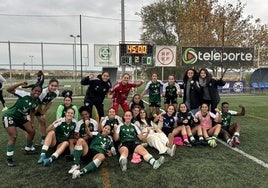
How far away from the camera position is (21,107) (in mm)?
5230

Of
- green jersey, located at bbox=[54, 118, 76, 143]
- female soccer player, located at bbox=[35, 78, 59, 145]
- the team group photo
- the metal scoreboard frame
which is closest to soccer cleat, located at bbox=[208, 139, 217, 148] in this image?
the team group photo

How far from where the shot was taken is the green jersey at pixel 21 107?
5.20 m

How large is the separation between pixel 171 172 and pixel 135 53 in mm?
13975

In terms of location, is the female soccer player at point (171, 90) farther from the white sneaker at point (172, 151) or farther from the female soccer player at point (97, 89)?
the white sneaker at point (172, 151)

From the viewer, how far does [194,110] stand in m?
7.61

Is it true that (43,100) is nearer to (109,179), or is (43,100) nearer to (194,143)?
(109,179)

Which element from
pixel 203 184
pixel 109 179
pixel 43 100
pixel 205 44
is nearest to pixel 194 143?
pixel 203 184

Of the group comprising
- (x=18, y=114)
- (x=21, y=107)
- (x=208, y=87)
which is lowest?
(x=18, y=114)

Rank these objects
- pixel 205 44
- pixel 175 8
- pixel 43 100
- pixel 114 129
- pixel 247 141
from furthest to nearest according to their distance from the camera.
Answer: pixel 175 8, pixel 205 44, pixel 247 141, pixel 43 100, pixel 114 129

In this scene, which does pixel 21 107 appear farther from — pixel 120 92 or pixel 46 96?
pixel 120 92

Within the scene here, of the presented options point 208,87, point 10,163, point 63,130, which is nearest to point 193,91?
point 208,87

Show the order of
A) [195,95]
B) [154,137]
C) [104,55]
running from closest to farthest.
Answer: [154,137] → [195,95] → [104,55]

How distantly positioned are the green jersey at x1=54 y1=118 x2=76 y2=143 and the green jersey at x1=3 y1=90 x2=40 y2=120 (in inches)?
24.3

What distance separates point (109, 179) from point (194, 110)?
3.94 metres
